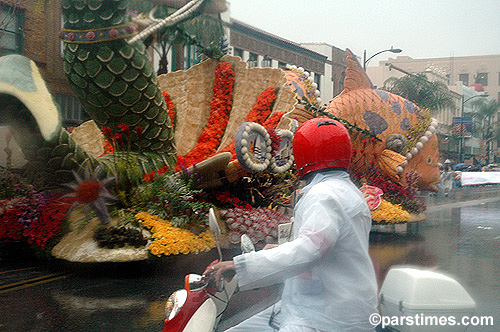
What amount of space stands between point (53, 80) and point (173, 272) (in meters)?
13.7

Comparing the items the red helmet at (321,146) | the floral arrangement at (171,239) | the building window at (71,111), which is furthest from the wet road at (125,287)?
the building window at (71,111)

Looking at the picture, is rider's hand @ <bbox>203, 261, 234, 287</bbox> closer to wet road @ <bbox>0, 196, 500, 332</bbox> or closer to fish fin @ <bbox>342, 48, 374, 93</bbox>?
wet road @ <bbox>0, 196, 500, 332</bbox>

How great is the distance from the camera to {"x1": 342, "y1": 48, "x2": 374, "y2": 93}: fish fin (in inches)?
546

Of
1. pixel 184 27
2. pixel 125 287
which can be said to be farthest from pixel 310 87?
pixel 125 287

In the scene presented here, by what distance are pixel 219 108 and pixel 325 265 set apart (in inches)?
372

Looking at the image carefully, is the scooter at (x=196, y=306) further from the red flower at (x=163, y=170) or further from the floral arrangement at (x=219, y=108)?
the floral arrangement at (x=219, y=108)

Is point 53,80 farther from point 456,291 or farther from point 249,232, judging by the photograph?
point 456,291

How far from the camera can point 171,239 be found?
7125mm

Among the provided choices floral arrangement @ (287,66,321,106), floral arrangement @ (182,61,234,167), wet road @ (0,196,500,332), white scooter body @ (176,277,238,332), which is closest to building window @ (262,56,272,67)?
floral arrangement @ (287,66,321,106)

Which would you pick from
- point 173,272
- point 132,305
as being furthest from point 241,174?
point 132,305

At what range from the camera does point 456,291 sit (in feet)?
6.96

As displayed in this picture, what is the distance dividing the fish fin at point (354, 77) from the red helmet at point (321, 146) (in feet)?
38.4

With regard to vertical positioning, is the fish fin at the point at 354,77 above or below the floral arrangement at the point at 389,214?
above

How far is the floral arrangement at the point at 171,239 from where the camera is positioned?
6973 millimetres
